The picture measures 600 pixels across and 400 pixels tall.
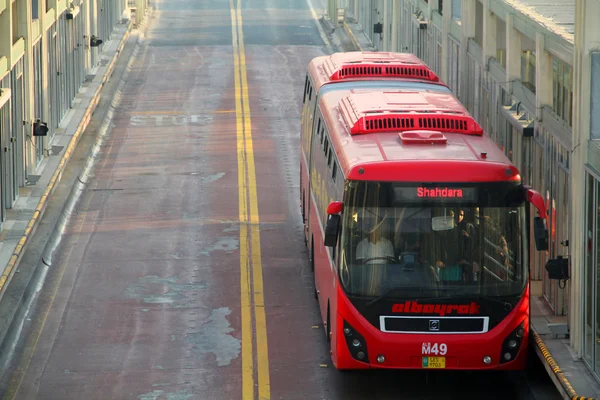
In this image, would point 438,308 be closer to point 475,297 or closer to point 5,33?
point 475,297

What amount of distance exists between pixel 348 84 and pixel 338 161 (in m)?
4.18

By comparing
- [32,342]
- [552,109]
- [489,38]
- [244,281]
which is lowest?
[32,342]

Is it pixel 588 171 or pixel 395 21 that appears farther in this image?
pixel 395 21

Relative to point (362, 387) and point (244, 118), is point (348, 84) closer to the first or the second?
point (362, 387)

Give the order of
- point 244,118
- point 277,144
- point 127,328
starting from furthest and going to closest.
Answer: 1. point 244,118
2. point 277,144
3. point 127,328

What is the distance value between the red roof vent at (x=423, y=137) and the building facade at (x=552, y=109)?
1583 mm

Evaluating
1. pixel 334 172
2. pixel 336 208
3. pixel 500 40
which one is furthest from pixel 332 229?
pixel 500 40

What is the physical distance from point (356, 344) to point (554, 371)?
230cm

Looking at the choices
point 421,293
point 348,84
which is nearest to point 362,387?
point 421,293

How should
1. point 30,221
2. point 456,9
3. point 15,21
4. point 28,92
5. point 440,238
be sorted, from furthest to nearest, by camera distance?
1. point 456,9
2. point 28,92
3. point 15,21
4. point 30,221
5. point 440,238

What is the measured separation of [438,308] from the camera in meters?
14.5

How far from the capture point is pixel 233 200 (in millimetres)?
25656

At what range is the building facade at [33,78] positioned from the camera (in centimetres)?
2355

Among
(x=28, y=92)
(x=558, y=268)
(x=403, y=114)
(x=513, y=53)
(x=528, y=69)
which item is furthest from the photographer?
(x=28, y=92)
